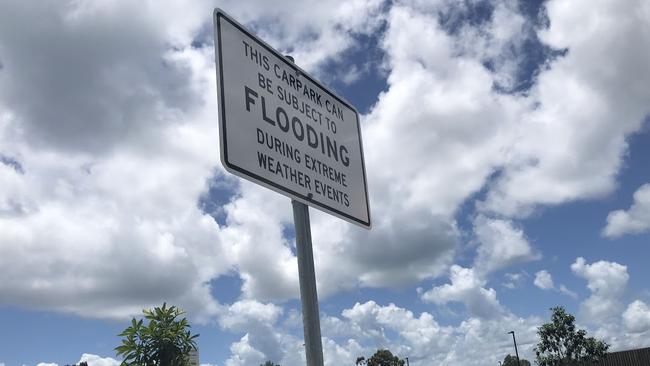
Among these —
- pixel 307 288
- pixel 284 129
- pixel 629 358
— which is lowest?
pixel 307 288

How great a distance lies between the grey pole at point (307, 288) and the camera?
2180mm

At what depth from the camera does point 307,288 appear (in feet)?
7.47

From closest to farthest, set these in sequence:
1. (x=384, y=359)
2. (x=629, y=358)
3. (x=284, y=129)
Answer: (x=284, y=129) < (x=629, y=358) < (x=384, y=359)

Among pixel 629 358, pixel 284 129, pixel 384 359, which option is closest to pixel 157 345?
pixel 284 129

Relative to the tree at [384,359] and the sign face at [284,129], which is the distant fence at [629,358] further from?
the sign face at [284,129]

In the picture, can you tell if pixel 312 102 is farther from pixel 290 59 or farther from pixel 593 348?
pixel 593 348

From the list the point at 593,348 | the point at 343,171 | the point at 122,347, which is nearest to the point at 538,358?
the point at 593,348

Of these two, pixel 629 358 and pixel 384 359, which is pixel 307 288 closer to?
pixel 629 358

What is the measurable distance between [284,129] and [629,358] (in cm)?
6027

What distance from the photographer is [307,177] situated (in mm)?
2535

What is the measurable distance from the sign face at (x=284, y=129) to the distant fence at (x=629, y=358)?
58.9 meters

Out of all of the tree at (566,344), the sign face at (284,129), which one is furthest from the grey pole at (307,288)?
the tree at (566,344)

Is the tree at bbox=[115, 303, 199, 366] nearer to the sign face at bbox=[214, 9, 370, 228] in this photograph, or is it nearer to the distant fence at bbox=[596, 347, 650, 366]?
the sign face at bbox=[214, 9, 370, 228]

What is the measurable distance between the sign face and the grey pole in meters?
0.09
